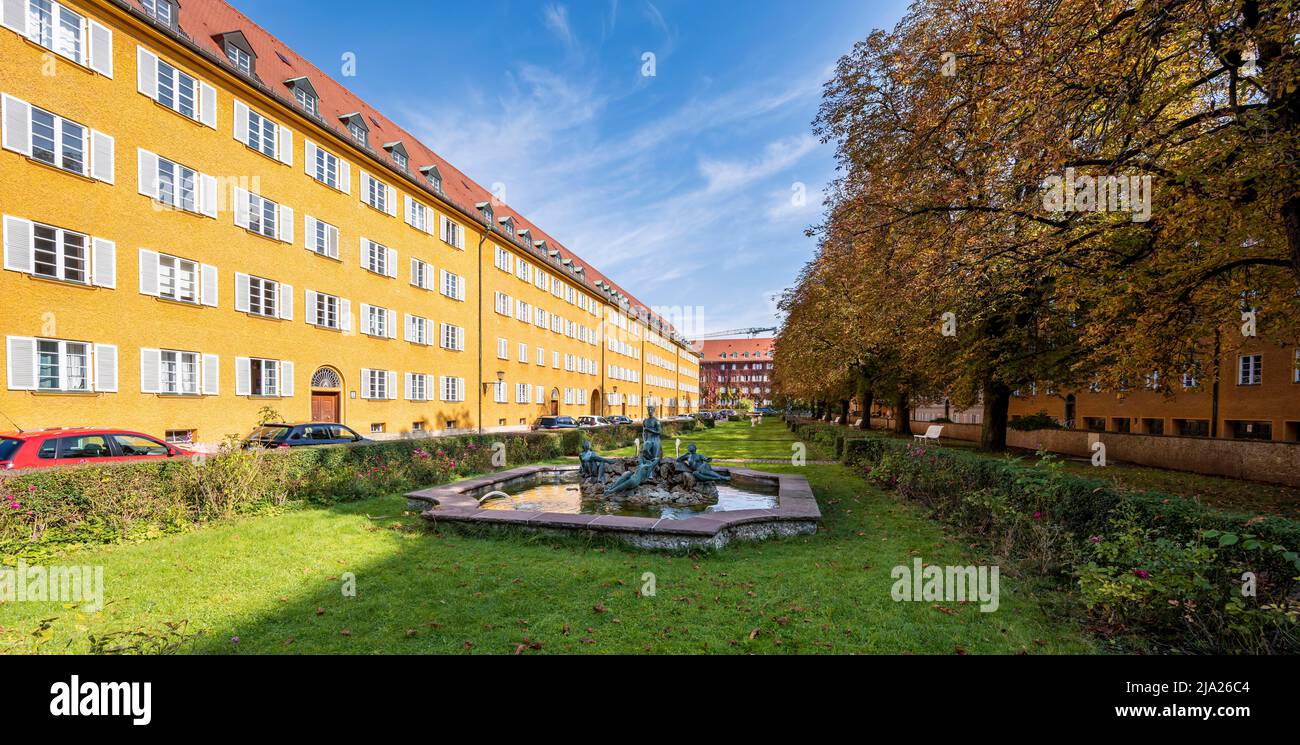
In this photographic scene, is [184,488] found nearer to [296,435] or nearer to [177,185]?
[296,435]

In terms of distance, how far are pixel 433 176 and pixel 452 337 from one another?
9380 mm

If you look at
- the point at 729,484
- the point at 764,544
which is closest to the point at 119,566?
the point at 764,544

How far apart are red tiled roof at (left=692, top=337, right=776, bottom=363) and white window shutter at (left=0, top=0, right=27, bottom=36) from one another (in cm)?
13057

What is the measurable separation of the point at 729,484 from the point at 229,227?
62.2 ft

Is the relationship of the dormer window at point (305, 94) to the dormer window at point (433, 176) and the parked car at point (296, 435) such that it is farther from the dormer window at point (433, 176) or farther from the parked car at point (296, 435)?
the parked car at point (296, 435)

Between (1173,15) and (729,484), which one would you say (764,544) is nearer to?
(729,484)

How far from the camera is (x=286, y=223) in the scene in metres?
20.2

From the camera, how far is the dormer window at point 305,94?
21531 mm

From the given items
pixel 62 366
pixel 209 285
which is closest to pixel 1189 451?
pixel 209 285

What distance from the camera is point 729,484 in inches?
503

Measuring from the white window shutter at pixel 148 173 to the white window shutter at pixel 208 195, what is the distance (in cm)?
130

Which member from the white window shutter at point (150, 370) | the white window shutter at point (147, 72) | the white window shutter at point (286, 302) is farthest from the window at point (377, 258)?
the white window shutter at point (150, 370)

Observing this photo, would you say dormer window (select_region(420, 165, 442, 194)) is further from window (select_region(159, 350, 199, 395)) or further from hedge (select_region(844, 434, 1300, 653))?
hedge (select_region(844, 434, 1300, 653))
